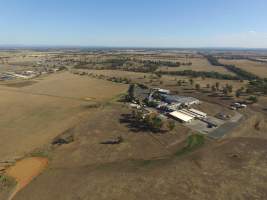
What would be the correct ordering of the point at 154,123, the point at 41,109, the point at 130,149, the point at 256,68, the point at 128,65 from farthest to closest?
the point at 128,65 < the point at 256,68 < the point at 41,109 < the point at 154,123 < the point at 130,149

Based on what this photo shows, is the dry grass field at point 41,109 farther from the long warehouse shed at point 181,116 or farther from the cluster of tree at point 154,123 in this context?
the long warehouse shed at point 181,116

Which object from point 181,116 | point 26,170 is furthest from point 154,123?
point 26,170

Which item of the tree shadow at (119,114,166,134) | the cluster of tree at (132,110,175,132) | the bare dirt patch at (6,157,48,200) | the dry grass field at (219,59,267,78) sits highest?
the dry grass field at (219,59,267,78)

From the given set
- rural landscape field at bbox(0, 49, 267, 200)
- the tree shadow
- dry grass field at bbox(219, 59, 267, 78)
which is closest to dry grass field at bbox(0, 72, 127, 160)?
rural landscape field at bbox(0, 49, 267, 200)

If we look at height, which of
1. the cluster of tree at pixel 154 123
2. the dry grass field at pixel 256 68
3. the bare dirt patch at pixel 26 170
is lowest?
the bare dirt patch at pixel 26 170

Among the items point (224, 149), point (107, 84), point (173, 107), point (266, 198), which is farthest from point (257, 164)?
point (107, 84)

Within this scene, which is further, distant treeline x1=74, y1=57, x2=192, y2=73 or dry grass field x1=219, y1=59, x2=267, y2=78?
distant treeline x1=74, y1=57, x2=192, y2=73

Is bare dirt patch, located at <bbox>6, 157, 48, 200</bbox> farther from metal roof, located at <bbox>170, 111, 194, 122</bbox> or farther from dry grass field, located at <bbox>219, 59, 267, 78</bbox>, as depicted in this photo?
dry grass field, located at <bbox>219, 59, 267, 78</bbox>

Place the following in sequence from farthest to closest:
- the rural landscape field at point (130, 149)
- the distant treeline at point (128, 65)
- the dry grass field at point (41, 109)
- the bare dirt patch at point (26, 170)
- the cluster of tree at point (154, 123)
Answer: the distant treeline at point (128, 65), the cluster of tree at point (154, 123), the dry grass field at point (41, 109), the bare dirt patch at point (26, 170), the rural landscape field at point (130, 149)

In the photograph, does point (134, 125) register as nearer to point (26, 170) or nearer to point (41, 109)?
point (26, 170)

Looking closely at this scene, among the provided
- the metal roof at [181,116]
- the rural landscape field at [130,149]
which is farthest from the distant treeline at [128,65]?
the metal roof at [181,116]

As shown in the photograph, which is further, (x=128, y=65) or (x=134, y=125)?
(x=128, y=65)

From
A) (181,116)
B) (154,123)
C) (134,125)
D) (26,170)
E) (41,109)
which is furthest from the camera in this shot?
(41,109)
